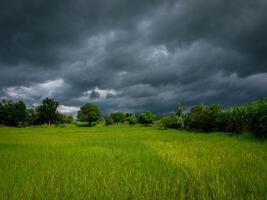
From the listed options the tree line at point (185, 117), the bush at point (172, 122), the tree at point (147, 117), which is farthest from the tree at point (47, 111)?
the bush at point (172, 122)

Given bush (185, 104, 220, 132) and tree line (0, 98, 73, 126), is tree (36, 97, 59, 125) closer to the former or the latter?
tree line (0, 98, 73, 126)

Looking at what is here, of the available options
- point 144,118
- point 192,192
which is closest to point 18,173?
point 192,192

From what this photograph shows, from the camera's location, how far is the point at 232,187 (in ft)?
13.0

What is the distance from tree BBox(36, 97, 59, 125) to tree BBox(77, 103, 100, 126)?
20.2 meters

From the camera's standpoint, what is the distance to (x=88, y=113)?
7600 cm

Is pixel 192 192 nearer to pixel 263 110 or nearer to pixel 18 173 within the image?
pixel 18 173

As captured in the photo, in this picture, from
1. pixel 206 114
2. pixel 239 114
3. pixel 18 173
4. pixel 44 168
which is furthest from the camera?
pixel 206 114

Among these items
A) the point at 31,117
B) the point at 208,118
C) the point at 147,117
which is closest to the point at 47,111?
the point at 31,117

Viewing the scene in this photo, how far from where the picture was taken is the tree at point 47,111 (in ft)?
298

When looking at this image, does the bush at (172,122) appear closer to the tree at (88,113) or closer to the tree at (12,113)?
the tree at (88,113)

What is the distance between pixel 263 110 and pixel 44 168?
16.1 meters

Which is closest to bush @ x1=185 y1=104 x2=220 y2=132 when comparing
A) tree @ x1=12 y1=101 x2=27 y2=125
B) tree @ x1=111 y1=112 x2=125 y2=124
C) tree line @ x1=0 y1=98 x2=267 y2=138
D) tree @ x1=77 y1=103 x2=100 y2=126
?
tree line @ x1=0 y1=98 x2=267 y2=138

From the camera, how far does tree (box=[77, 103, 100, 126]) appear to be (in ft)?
249

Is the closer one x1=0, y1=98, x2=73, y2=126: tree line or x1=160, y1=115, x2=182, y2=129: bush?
x1=160, y1=115, x2=182, y2=129: bush
